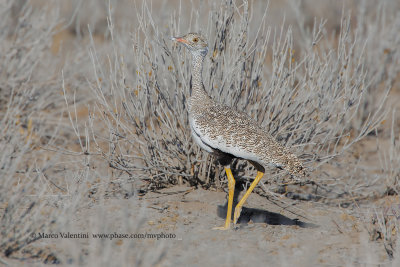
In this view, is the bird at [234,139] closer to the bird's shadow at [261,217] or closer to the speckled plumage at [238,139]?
the speckled plumage at [238,139]

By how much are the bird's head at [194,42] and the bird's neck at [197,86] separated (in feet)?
0.15

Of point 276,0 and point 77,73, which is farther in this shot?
point 276,0

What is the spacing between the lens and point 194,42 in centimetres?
475

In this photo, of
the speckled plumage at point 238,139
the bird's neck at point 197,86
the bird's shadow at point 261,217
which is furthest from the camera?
the bird's shadow at point 261,217

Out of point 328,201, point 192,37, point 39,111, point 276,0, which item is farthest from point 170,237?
point 276,0

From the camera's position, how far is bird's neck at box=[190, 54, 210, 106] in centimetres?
466

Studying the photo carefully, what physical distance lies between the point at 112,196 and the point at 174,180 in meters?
0.64

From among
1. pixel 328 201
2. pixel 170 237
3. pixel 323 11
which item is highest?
pixel 323 11

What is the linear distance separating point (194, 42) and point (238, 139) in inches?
39.7

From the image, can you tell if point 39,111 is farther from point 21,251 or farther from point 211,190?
point 21,251

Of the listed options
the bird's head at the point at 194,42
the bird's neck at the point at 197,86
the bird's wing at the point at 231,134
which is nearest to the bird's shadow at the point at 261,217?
the bird's wing at the point at 231,134

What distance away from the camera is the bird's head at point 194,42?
4723 millimetres

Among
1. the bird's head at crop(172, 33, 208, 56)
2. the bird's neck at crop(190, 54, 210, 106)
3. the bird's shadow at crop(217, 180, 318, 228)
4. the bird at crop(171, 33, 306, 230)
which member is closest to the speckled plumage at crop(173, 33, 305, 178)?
the bird at crop(171, 33, 306, 230)

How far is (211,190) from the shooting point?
5.41 m
